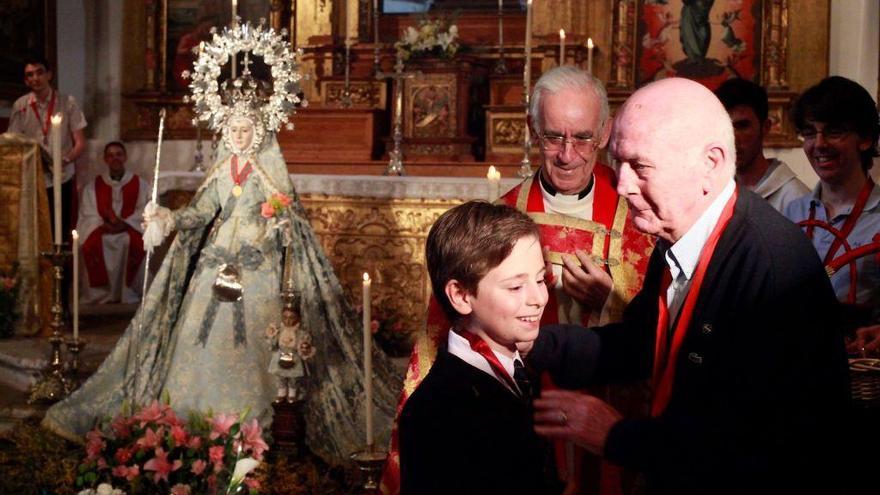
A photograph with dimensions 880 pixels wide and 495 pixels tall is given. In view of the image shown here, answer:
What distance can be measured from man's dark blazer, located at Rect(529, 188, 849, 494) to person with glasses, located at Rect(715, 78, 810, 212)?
7.02 feet

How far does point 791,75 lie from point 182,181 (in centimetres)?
438

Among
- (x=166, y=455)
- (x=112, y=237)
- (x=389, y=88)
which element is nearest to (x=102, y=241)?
(x=112, y=237)

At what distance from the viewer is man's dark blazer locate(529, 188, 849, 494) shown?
209 cm

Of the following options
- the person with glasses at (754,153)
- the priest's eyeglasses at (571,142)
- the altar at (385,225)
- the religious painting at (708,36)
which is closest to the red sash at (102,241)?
the altar at (385,225)

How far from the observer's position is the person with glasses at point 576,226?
3.30 meters

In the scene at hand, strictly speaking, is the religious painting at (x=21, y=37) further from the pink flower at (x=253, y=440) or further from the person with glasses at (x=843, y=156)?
the person with glasses at (x=843, y=156)

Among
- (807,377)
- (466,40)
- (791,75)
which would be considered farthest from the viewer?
(466,40)

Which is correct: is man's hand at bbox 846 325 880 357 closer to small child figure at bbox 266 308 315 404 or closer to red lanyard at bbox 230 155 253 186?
small child figure at bbox 266 308 315 404

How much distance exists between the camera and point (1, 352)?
25.7 feet

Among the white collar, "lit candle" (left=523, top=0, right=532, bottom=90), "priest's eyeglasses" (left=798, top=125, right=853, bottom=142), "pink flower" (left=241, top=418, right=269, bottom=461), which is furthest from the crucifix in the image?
the white collar

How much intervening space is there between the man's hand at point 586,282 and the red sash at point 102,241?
766 centimetres

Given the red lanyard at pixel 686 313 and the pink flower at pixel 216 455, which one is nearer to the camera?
the red lanyard at pixel 686 313

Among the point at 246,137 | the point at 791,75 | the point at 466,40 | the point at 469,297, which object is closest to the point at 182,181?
the point at 246,137

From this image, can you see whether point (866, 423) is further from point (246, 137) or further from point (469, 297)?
point (246, 137)
